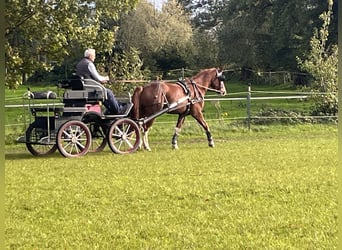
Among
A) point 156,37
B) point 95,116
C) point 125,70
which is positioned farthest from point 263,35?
point 95,116

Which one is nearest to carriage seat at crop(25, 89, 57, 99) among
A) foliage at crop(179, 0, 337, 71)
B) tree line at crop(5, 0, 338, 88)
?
tree line at crop(5, 0, 338, 88)

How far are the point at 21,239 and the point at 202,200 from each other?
1578 millimetres

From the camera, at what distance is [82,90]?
7508mm

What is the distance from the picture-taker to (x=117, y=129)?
7910 mm

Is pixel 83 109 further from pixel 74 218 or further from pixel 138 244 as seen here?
pixel 138 244

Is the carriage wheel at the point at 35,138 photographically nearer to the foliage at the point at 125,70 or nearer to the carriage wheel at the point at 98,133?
the carriage wheel at the point at 98,133

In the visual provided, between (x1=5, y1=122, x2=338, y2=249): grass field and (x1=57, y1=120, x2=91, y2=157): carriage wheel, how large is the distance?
15 cm

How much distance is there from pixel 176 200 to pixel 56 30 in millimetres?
5105

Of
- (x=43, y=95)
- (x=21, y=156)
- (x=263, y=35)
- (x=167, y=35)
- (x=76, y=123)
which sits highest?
(x=263, y=35)

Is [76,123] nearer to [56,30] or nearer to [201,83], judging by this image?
[56,30]

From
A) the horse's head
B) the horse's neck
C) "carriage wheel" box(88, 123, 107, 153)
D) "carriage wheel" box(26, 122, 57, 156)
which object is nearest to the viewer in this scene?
"carriage wheel" box(26, 122, 57, 156)

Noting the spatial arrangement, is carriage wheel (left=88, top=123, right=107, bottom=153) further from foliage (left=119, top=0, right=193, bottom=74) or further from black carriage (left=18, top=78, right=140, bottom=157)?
foliage (left=119, top=0, right=193, bottom=74)

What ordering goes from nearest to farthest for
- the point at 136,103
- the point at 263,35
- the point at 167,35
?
the point at 136,103 → the point at 167,35 → the point at 263,35

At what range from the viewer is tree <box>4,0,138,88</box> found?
7.82m
